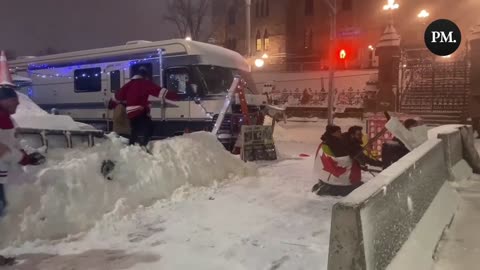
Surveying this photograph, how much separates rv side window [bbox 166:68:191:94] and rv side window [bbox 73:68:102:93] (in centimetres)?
314

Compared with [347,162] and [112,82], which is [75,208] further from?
[112,82]

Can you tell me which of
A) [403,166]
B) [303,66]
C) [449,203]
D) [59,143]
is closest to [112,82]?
[59,143]

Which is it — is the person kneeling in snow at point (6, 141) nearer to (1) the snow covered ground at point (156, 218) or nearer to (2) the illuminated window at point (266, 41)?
(1) the snow covered ground at point (156, 218)

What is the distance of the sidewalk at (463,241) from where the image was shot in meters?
5.07

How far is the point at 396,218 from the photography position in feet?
14.1

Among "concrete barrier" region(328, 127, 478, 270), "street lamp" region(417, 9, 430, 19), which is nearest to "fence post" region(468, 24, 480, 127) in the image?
"concrete barrier" region(328, 127, 478, 270)

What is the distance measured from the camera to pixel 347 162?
791 cm

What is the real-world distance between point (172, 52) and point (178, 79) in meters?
0.90

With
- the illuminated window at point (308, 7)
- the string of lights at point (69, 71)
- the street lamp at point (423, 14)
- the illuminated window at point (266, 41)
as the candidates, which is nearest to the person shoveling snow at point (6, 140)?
the string of lights at point (69, 71)

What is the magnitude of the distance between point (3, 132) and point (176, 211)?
280cm

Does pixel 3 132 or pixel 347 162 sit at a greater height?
pixel 3 132

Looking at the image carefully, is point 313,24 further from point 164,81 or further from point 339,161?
point 339,161

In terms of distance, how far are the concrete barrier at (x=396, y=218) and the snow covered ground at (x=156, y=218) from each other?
96 centimetres

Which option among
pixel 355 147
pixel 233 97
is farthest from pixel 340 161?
pixel 233 97
